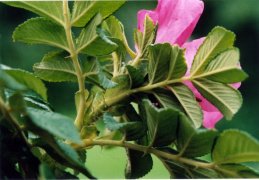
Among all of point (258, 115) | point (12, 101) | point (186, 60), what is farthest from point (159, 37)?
point (258, 115)

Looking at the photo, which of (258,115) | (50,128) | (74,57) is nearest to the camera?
(50,128)

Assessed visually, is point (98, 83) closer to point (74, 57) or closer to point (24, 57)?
point (74, 57)

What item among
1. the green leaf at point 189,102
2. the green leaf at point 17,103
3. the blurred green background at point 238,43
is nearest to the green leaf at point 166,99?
the green leaf at point 189,102

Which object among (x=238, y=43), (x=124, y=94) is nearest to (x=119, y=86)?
(x=124, y=94)

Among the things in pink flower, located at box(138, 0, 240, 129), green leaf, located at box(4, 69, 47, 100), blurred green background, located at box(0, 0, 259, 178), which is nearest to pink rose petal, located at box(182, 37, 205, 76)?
pink flower, located at box(138, 0, 240, 129)

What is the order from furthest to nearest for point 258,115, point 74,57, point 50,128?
point 258,115 → point 74,57 → point 50,128

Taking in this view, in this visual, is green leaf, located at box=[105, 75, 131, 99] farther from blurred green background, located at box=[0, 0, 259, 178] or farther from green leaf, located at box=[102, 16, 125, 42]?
blurred green background, located at box=[0, 0, 259, 178]
